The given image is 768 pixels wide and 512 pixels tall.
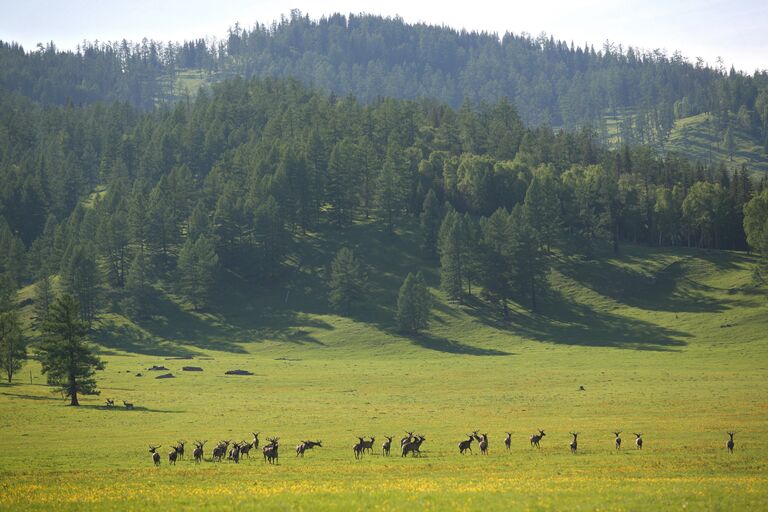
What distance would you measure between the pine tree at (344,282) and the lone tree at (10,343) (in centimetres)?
5459

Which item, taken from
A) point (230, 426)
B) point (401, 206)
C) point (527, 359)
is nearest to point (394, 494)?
point (230, 426)

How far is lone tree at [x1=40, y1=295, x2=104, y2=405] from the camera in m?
63.3

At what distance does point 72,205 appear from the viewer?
17575 cm

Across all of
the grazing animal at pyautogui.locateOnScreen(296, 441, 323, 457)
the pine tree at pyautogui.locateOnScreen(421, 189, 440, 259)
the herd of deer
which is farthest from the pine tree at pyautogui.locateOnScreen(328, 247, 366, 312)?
the herd of deer

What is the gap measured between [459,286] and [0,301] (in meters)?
69.3

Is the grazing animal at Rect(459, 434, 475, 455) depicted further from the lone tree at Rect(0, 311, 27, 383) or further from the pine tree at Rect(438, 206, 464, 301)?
the pine tree at Rect(438, 206, 464, 301)

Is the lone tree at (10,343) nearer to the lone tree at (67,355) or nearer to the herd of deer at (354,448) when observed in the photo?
the lone tree at (67,355)

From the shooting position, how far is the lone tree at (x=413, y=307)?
112125mm

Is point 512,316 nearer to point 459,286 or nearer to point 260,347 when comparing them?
point 459,286

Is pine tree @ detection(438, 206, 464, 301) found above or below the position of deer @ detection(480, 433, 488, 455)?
above

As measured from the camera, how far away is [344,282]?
4828 inches

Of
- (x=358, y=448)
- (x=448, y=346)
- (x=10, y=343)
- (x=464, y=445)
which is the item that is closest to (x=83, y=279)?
(x=10, y=343)

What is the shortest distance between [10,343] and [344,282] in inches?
2261

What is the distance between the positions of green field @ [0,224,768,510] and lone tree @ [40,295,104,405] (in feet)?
6.18
